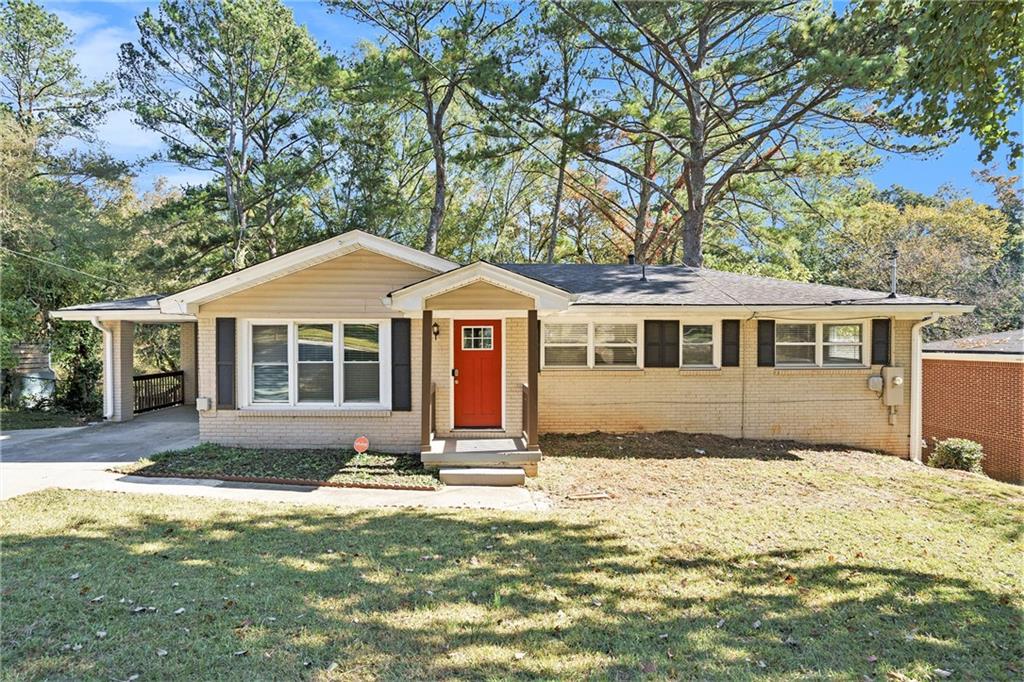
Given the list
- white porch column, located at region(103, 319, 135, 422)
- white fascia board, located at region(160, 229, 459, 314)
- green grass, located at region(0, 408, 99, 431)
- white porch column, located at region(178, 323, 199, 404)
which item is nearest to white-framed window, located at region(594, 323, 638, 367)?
white fascia board, located at region(160, 229, 459, 314)

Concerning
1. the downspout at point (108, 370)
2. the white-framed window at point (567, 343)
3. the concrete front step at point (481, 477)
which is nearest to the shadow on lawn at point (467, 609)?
the concrete front step at point (481, 477)

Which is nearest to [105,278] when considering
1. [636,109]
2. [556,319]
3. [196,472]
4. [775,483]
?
[196,472]

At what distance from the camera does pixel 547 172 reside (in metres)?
24.7

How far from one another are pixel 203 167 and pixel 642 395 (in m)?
19.6

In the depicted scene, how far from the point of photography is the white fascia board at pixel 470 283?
324 inches

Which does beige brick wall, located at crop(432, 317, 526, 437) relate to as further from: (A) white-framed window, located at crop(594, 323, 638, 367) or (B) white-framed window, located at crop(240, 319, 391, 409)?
(A) white-framed window, located at crop(594, 323, 638, 367)

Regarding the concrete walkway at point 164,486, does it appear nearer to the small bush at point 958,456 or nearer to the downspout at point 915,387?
the downspout at point 915,387

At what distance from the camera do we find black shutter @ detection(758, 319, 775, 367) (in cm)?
1141

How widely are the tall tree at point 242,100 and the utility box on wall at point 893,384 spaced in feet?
60.9

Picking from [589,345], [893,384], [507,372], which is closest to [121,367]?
[507,372]

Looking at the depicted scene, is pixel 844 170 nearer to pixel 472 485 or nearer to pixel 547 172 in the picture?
pixel 547 172

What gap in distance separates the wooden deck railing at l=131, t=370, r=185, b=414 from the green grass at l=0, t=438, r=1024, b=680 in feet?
28.6

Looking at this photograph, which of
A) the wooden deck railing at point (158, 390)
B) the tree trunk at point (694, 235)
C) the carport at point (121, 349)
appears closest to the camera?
the carport at point (121, 349)

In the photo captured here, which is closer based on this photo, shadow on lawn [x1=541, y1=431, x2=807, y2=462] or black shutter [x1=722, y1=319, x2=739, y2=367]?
shadow on lawn [x1=541, y1=431, x2=807, y2=462]
